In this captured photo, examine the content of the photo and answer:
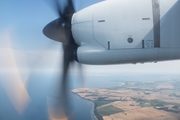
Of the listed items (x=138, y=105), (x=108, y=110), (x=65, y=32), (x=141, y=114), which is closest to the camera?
(x=65, y=32)

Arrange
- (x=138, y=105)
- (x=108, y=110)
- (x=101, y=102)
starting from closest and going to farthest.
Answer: (x=108, y=110)
(x=138, y=105)
(x=101, y=102)

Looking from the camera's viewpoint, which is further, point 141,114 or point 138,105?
point 138,105

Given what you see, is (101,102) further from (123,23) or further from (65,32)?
(123,23)

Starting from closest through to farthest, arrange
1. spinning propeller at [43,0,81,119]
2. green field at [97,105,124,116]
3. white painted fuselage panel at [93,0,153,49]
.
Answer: white painted fuselage panel at [93,0,153,49] → spinning propeller at [43,0,81,119] → green field at [97,105,124,116]

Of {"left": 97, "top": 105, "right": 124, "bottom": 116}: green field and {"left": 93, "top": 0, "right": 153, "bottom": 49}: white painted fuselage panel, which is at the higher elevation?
{"left": 93, "top": 0, "right": 153, "bottom": 49}: white painted fuselage panel

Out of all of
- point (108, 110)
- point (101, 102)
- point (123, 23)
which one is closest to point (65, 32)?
point (123, 23)

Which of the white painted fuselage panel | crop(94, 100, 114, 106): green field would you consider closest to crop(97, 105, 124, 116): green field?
crop(94, 100, 114, 106): green field

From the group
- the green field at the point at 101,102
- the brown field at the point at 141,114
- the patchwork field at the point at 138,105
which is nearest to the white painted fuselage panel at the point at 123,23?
the patchwork field at the point at 138,105

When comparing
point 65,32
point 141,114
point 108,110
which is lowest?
point 108,110

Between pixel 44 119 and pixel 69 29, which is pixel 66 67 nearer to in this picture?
pixel 69 29

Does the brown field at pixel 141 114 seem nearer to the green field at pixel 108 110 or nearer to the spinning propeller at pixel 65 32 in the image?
the green field at pixel 108 110

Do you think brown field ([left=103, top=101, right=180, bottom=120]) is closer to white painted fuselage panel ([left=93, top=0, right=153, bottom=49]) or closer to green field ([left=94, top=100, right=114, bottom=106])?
green field ([left=94, top=100, right=114, bottom=106])
